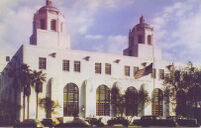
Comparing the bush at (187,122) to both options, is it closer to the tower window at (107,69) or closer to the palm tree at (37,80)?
the tower window at (107,69)

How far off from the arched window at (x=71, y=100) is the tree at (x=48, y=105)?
249 cm

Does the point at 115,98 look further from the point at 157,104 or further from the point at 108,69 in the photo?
the point at 157,104

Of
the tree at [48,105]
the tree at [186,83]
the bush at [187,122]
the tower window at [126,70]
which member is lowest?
the bush at [187,122]

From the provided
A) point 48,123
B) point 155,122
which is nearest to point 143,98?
point 155,122

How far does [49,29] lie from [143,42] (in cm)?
1854

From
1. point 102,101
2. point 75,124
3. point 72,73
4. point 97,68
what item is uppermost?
point 97,68

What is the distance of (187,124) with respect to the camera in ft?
107

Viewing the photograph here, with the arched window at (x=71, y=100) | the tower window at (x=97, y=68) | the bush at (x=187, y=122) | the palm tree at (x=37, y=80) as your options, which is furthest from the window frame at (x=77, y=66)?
the bush at (x=187, y=122)

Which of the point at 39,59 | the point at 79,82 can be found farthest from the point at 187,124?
the point at 39,59

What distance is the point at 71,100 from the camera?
43906mm

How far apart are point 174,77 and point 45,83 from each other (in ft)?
60.2

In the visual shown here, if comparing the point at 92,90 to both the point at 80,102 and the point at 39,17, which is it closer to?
the point at 80,102

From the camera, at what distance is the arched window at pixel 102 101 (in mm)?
45688

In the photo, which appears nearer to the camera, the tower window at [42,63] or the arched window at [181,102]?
the arched window at [181,102]
